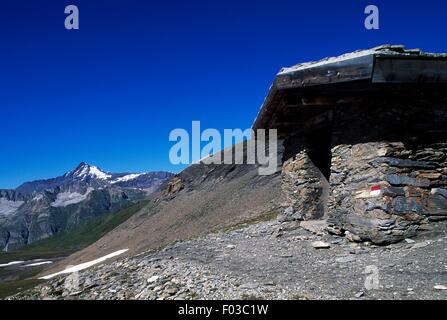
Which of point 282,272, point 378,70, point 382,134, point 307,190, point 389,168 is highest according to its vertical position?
point 378,70

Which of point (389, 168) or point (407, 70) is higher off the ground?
point (407, 70)

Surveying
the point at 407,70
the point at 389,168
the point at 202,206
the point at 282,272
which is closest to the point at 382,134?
the point at 389,168

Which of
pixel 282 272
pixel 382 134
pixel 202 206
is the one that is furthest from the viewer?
pixel 202 206

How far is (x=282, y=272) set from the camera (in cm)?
798

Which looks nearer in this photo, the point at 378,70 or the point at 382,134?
the point at 378,70

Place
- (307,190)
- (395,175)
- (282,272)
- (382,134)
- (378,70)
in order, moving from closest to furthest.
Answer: (282,272) → (378,70) → (395,175) → (382,134) → (307,190)

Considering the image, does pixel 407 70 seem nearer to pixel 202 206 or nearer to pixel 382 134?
pixel 382 134

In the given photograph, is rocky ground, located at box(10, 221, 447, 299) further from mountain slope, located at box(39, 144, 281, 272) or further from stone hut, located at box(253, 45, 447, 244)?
mountain slope, located at box(39, 144, 281, 272)

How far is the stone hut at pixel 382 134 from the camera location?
338 inches

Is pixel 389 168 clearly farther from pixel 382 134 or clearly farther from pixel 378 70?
pixel 378 70

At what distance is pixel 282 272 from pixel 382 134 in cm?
379

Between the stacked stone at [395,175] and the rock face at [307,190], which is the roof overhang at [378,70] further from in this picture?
the rock face at [307,190]
